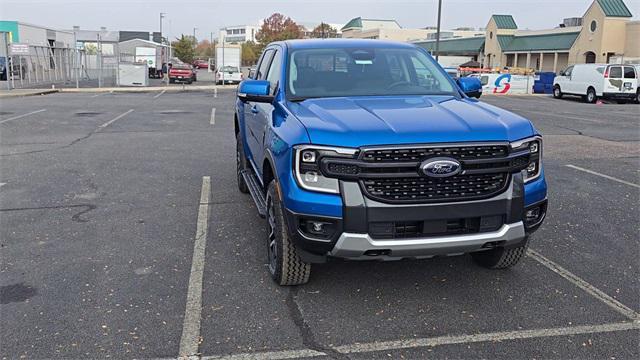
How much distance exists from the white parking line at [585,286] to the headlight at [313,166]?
2170mm

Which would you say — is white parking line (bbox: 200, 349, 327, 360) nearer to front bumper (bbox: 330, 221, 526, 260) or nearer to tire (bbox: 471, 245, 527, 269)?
front bumper (bbox: 330, 221, 526, 260)

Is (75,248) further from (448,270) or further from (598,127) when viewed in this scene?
(598,127)

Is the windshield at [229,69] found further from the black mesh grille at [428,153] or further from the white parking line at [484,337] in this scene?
the white parking line at [484,337]

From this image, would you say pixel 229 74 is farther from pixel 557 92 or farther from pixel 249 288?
pixel 249 288

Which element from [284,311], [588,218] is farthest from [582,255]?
[284,311]

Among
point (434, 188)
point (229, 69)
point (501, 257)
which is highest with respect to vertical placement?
point (229, 69)

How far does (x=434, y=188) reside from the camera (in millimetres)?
3664

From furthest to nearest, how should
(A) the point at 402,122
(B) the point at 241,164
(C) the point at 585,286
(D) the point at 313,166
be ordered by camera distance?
1. (B) the point at 241,164
2. (C) the point at 585,286
3. (A) the point at 402,122
4. (D) the point at 313,166

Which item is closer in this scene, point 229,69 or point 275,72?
point 275,72

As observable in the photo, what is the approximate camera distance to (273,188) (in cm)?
414

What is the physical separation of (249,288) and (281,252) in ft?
1.48

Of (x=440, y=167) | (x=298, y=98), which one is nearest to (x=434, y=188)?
(x=440, y=167)

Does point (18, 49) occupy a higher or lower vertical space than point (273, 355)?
higher

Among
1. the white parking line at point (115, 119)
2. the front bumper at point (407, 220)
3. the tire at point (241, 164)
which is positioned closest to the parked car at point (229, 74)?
the white parking line at point (115, 119)
